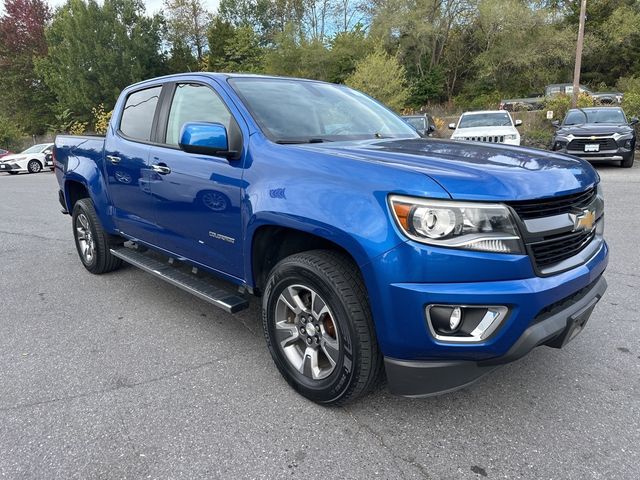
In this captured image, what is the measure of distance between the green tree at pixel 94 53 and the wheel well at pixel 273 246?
3994 cm

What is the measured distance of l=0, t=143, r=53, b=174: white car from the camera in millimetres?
22703

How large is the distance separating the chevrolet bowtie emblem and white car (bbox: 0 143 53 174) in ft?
84.2

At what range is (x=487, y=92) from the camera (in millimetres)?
33719

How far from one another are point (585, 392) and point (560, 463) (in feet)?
2.24

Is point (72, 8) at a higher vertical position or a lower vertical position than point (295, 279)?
higher

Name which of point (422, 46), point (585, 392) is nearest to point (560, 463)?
point (585, 392)

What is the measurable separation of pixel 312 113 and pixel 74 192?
332 cm

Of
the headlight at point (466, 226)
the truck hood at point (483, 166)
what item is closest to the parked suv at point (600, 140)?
the truck hood at point (483, 166)

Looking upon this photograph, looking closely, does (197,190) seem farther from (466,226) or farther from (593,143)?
(593,143)

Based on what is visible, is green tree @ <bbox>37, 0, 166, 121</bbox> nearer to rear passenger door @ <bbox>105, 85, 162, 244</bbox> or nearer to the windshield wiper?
rear passenger door @ <bbox>105, 85, 162, 244</bbox>

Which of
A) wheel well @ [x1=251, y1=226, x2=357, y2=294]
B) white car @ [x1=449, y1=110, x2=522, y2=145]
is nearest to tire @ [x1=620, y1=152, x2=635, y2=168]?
white car @ [x1=449, y1=110, x2=522, y2=145]

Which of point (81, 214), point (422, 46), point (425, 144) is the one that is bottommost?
point (81, 214)

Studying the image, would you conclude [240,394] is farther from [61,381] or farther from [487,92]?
[487,92]

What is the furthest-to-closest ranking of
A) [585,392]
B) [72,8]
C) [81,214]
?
[72,8] → [81,214] → [585,392]
